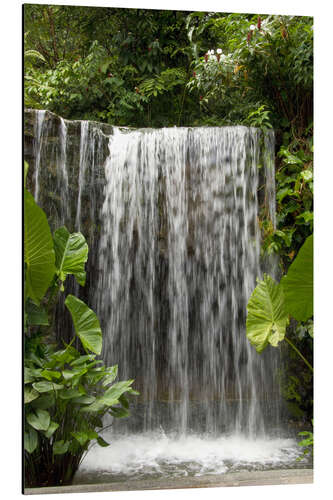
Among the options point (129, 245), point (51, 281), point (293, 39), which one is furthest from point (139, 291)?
point (293, 39)

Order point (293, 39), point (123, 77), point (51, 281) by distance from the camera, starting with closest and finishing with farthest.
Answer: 1. point (51, 281)
2. point (293, 39)
3. point (123, 77)

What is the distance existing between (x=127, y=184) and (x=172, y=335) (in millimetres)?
1141

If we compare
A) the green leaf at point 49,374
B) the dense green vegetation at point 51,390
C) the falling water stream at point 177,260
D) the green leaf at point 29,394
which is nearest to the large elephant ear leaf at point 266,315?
the falling water stream at point 177,260

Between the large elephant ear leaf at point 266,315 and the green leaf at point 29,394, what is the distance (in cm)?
129

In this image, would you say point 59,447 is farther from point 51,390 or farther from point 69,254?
point 69,254

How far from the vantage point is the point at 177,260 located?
3531 mm

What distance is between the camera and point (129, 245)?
11.5ft

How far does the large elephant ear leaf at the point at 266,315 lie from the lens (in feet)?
9.58

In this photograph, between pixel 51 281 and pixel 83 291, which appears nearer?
pixel 51 281

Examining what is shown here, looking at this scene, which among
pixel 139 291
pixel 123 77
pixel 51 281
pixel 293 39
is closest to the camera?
pixel 51 281

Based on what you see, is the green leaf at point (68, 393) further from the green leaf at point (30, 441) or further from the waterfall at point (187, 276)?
the waterfall at point (187, 276)

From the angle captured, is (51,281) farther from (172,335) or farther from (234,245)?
(234,245)

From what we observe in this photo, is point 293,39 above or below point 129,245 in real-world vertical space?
above
